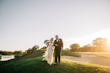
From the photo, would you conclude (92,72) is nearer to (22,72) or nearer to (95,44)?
(22,72)

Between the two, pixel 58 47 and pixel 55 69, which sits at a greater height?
pixel 58 47

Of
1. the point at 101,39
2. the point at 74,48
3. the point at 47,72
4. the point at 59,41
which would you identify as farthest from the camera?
the point at 74,48

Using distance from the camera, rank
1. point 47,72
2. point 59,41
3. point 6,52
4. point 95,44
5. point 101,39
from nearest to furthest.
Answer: point 47,72
point 59,41
point 6,52
point 101,39
point 95,44

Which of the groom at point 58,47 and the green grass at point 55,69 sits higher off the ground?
the groom at point 58,47

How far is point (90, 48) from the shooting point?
46.8 meters

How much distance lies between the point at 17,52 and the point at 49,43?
149ft

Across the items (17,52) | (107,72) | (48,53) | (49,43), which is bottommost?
(17,52)

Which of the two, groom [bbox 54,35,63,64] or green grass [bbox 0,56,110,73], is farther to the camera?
groom [bbox 54,35,63,64]

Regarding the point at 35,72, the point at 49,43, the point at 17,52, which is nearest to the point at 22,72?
the point at 35,72

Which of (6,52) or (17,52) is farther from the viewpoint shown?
(17,52)

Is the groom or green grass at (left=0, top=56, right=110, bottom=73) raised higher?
the groom

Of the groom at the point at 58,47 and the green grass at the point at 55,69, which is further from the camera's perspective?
the groom at the point at 58,47

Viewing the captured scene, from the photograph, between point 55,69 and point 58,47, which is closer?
point 55,69

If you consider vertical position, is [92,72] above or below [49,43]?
below
